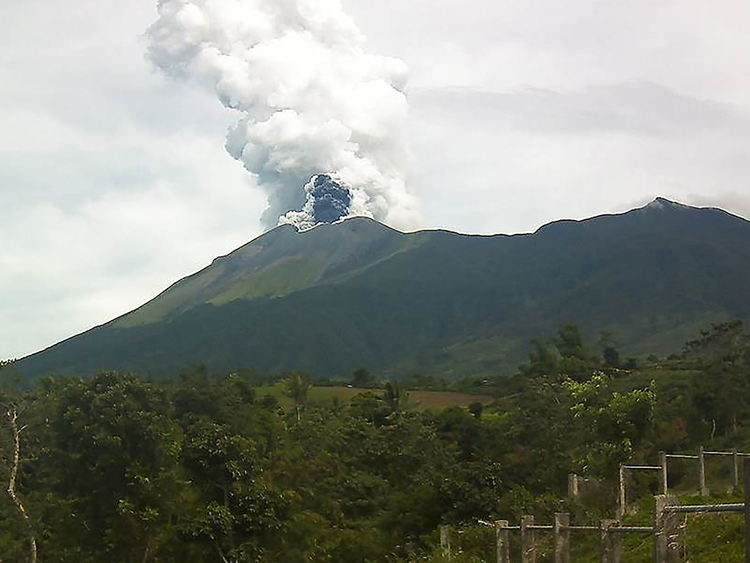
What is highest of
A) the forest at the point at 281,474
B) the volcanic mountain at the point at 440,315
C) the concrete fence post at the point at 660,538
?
the volcanic mountain at the point at 440,315

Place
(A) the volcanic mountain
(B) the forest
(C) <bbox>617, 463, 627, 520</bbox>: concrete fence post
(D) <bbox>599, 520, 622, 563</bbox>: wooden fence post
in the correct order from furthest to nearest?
(A) the volcanic mountain < (B) the forest < (C) <bbox>617, 463, 627, 520</bbox>: concrete fence post < (D) <bbox>599, 520, 622, 563</bbox>: wooden fence post

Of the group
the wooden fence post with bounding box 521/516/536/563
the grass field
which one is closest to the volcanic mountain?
the grass field

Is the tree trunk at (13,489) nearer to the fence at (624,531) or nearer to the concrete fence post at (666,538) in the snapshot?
the fence at (624,531)

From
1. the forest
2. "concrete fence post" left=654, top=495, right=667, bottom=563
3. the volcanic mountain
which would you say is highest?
the volcanic mountain

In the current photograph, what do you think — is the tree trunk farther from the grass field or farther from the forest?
the grass field

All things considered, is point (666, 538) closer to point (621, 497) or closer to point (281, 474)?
point (621, 497)

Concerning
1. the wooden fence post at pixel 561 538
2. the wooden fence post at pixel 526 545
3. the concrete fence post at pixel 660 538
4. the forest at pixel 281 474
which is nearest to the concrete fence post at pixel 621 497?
the forest at pixel 281 474
